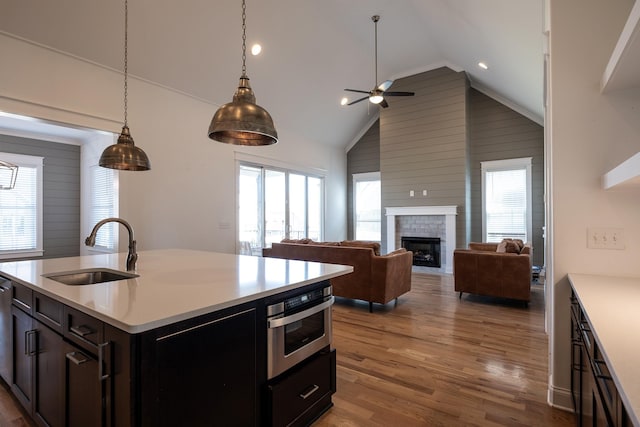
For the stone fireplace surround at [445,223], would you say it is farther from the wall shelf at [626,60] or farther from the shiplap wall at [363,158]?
the wall shelf at [626,60]

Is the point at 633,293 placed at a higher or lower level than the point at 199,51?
lower

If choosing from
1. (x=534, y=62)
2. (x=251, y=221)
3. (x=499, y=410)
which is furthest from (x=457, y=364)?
(x=251, y=221)

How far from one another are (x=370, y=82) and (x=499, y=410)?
23.4 feet

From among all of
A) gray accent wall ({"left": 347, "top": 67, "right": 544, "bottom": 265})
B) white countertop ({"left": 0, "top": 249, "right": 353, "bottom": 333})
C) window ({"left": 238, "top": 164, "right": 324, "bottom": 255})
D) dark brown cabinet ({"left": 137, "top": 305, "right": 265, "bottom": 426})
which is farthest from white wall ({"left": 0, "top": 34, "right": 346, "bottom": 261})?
dark brown cabinet ({"left": 137, "top": 305, "right": 265, "bottom": 426})

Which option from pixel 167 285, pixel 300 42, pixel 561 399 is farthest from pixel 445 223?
pixel 167 285

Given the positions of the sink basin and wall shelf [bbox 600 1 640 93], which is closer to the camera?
wall shelf [bbox 600 1 640 93]

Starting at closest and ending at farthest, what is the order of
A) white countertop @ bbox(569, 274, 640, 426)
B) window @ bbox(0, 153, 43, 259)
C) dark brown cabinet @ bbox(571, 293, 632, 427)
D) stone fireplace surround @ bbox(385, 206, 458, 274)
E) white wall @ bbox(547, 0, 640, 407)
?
1. white countertop @ bbox(569, 274, 640, 426)
2. dark brown cabinet @ bbox(571, 293, 632, 427)
3. white wall @ bbox(547, 0, 640, 407)
4. window @ bbox(0, 153, 43, 259)
5. stone fireplace surround @ bbox(385, 206, 458, 274)

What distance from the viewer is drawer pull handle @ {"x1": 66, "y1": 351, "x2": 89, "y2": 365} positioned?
1.37 meters

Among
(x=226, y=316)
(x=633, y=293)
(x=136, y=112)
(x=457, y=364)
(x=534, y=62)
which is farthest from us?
(x=136, y=112)

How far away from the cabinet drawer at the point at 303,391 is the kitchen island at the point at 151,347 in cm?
2

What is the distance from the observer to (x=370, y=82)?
7777 millimetres

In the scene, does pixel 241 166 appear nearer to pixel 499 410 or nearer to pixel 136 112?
pixel 136 112

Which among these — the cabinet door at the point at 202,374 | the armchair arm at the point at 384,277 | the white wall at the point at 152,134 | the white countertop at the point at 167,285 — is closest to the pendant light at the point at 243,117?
the white countertop at the point at 167,285

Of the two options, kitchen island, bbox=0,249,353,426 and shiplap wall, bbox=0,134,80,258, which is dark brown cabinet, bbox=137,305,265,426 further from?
shiplap wall, bbox=0,134,80,258
